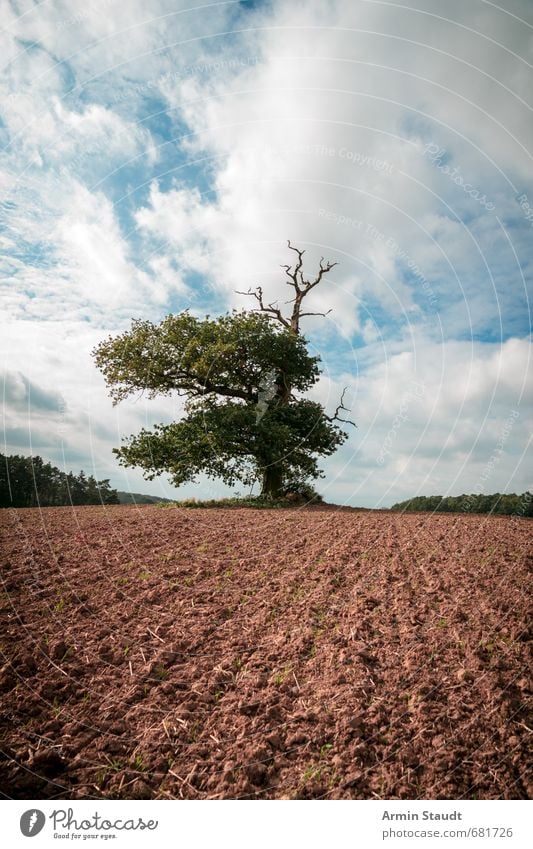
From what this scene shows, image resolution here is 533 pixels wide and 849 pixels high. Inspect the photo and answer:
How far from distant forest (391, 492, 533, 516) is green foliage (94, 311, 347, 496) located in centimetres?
607

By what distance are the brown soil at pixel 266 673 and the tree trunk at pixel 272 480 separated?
12.6m

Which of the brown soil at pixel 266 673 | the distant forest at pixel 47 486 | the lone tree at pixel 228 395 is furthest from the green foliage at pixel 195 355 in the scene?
the brown soil at pixel 266 673

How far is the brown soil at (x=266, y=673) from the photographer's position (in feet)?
14.0

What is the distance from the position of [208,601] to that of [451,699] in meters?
4.22

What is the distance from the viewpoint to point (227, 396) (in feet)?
79.9

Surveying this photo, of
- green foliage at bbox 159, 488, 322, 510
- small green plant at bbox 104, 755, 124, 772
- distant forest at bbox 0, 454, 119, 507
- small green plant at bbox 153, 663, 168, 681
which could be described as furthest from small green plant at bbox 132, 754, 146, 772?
distant forest at bbox 0, 454, 119, 507

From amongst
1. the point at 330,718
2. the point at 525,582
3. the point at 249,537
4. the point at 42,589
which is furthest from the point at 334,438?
the point at 330,718

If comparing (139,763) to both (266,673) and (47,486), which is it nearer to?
(266,673)

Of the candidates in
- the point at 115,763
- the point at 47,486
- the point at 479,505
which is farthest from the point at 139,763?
the point at 47,486

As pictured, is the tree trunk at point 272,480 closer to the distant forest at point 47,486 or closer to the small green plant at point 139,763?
the distant forest at point 47,486

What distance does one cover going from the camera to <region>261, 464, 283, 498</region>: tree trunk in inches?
904

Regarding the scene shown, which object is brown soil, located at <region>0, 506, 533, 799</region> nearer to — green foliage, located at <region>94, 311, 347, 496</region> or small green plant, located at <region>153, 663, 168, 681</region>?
small green plant, located at <region>153, 663, 168, 681</region>

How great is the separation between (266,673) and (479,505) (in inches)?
555

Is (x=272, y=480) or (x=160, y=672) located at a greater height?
(x=272, y=480)
